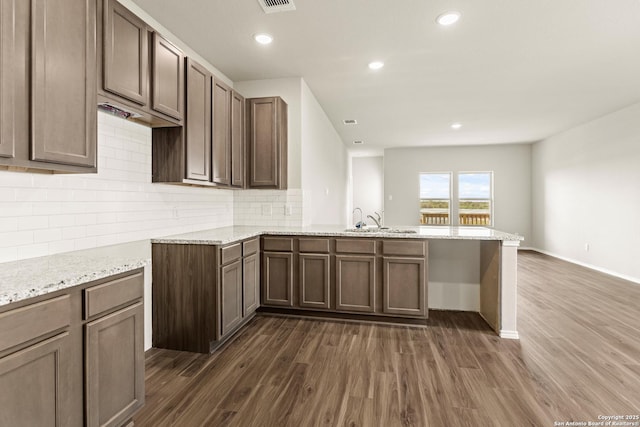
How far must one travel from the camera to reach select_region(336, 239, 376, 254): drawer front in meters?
3.29

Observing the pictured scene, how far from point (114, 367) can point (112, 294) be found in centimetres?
37

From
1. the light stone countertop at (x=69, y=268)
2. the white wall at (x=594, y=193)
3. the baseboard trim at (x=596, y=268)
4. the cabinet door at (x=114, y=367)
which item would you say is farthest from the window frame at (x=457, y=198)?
the cabinet door at (x=114, y=367)

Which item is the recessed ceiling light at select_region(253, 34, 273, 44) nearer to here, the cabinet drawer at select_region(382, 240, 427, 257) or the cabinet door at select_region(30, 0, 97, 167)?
the cabinet door at select_region(30, 0, 97, 167)

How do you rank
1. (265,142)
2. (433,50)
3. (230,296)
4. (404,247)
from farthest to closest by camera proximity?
1. (265,142)
2. (433,50)
3. (404,247)
4. (230,296)

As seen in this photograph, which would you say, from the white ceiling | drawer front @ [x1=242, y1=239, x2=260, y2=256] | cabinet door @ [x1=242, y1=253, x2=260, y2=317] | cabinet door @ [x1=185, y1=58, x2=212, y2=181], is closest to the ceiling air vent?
the white ceiling

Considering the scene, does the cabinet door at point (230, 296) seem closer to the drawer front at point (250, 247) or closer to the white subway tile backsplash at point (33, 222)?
the drawer front at point (250, 247)

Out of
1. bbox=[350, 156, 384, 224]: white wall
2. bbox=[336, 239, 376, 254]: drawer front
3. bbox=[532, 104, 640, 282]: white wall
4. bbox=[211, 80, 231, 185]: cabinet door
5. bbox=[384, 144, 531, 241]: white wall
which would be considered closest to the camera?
bbox=[211, 80, 231, 185]: cabinet door

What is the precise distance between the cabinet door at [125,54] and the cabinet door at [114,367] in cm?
133

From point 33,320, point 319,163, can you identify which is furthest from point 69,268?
point 319,163

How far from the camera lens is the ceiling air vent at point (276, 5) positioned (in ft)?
8.23

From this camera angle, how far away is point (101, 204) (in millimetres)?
2350

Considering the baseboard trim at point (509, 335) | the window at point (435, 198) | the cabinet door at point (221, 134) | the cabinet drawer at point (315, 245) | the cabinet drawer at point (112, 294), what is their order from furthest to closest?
1. the window at point (435, 198)
2. the cabinet drawer at point (315, 245)
3. the cabinet door at point (221, 134)
4. the baseboard trim at point (509, 335)
5. the cabinet drawer at point (112, 294)

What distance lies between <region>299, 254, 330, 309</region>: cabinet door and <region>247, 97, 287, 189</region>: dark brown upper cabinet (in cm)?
96

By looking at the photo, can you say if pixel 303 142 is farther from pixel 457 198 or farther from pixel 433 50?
pixel 457 198
